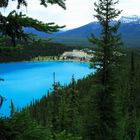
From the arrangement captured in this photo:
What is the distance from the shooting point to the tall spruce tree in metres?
18.9

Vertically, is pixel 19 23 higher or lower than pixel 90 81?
higher

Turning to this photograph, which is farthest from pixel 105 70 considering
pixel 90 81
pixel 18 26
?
pixel 18 26

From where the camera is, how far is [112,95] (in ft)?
62.7

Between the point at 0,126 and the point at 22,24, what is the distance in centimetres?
155

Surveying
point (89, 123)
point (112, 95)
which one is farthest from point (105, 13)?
point (89, 123)

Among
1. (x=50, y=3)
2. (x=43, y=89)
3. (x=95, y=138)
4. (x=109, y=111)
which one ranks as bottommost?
(x=43, y=89)

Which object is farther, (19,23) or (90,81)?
(90,81)

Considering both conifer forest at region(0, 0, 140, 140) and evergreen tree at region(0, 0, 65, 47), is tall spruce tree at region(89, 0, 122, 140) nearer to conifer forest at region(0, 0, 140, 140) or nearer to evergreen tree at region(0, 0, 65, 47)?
conifer forest at region(0, 0, 140, 140)

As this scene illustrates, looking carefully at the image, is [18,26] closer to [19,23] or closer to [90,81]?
[19,23]

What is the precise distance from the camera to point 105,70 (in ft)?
61.9

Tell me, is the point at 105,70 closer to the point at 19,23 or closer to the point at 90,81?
the point at 90,81

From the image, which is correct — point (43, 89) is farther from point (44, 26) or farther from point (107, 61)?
point (44, 26)

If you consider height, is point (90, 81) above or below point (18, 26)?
below

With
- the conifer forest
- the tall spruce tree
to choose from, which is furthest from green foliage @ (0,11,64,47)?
the tall spruce tree
